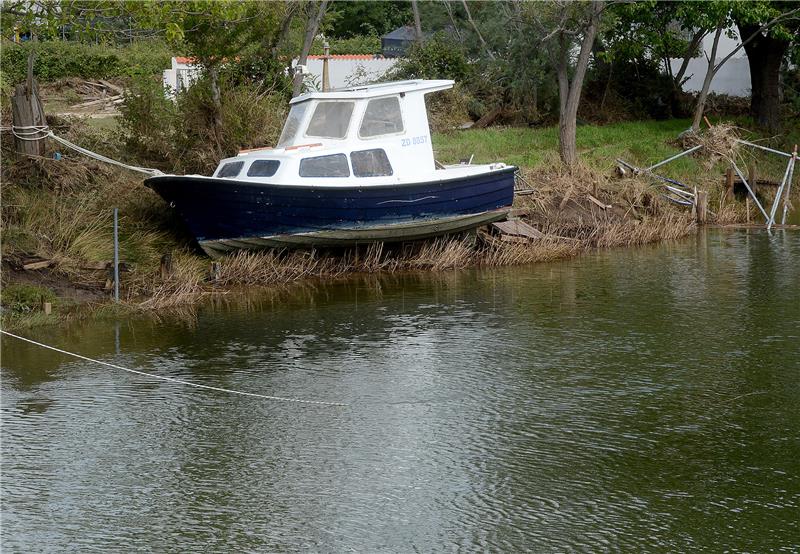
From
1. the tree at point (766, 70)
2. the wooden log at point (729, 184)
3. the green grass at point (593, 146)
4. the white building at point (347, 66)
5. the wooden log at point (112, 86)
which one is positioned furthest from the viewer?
the white building at point (347, 66)

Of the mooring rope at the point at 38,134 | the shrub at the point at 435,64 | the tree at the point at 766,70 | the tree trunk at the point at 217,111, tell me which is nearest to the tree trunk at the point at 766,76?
the tree at the point at 766,70

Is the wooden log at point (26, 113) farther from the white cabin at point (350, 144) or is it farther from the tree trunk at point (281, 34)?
the tree trunk at point (281, 34)

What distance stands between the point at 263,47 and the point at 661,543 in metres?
20.0

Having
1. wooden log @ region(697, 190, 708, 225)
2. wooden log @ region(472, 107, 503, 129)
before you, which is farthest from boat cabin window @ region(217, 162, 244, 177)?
wooden log @ region(472, 107, 503, 129)

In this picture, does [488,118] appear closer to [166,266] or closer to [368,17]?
[166,266]

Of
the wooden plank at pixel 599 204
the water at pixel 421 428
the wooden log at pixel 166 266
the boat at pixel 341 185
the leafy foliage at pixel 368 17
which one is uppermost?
the leafy foliage at pixel 368 17

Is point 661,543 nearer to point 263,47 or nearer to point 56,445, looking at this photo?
point 56,445

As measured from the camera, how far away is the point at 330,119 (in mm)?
17734

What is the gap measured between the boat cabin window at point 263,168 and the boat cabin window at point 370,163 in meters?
1.22

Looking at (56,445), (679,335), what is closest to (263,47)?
(679,335)

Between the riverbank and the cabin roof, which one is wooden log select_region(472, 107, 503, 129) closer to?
the riverbank

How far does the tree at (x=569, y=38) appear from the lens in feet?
81.8

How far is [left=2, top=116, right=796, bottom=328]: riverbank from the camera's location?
15.2 metres

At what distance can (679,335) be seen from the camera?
44.1ft
